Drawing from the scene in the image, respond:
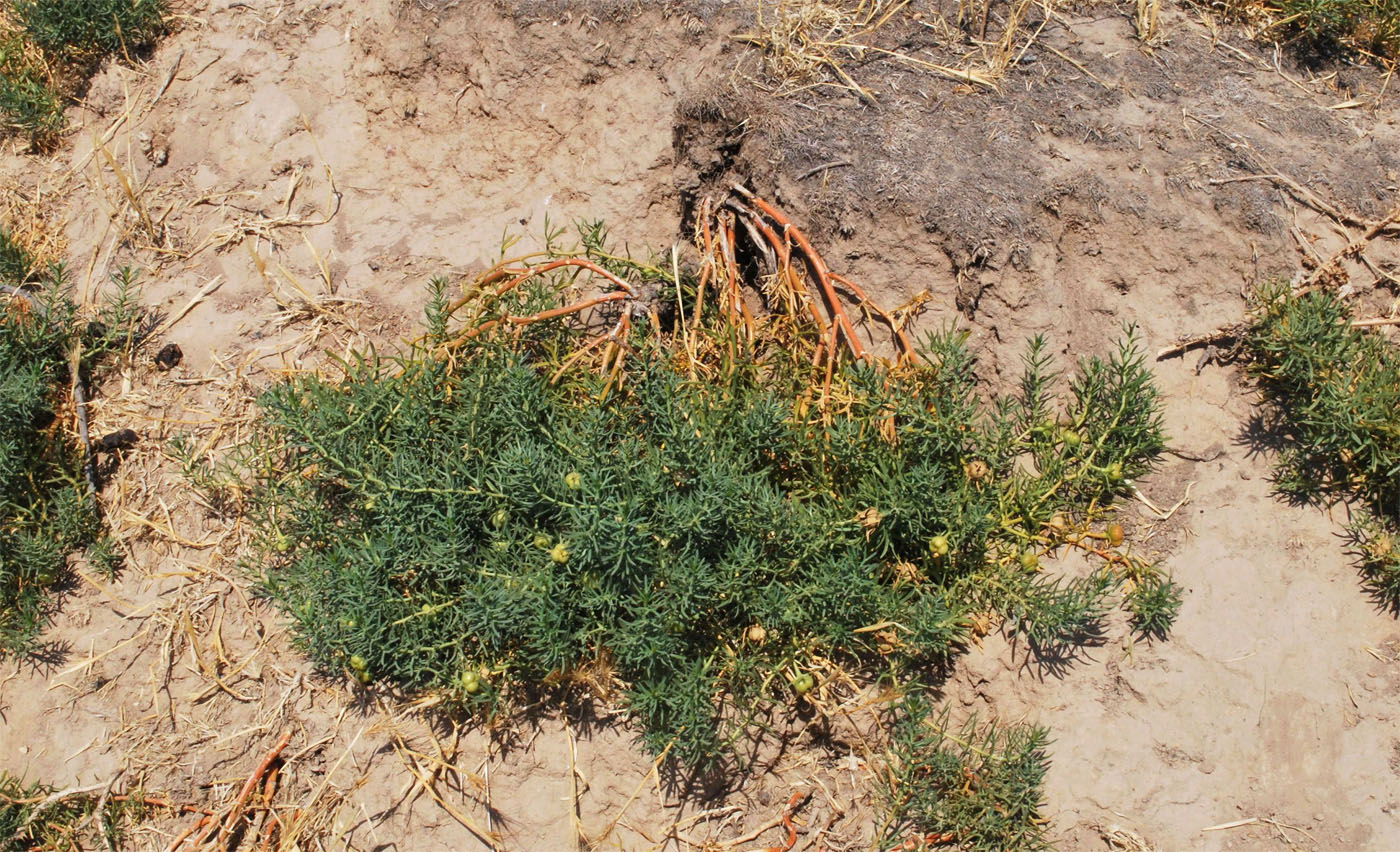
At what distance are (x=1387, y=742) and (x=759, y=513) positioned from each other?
6.55 feet

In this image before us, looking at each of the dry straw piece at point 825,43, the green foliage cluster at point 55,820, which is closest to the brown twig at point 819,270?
the dry straw piece at point 825,43

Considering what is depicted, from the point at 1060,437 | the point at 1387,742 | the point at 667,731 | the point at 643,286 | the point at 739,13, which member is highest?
the point at 739,13

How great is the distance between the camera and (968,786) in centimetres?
313

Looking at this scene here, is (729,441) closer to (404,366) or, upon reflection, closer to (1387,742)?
(404,366)

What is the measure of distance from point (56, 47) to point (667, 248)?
124 inches

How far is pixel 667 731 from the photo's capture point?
320 centimetres

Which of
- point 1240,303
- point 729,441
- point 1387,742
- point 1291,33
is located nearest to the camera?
point 1387,742

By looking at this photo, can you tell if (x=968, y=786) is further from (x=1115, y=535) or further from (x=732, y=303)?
(x=732, y=303)

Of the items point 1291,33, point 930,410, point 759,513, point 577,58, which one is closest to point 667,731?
point 759,513

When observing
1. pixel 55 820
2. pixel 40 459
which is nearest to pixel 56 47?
pixel 40 459

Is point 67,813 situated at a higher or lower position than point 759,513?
lower

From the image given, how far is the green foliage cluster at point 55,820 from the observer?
3.47m

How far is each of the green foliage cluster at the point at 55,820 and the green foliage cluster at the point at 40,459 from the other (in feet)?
1.79

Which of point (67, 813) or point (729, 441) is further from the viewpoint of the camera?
point (67, 813)
